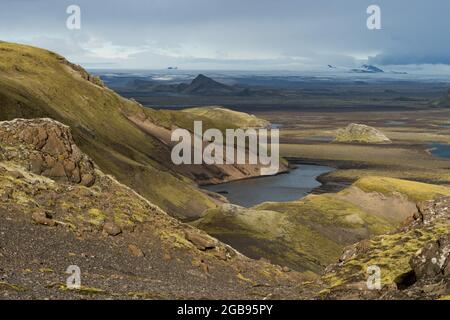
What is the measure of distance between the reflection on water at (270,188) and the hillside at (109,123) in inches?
200

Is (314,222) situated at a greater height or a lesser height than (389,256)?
lesser

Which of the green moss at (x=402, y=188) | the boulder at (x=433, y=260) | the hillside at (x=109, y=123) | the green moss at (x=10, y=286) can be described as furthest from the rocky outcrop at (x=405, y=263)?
the green moss at (x=402, y=188)

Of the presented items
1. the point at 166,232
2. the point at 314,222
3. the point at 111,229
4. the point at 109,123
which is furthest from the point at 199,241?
the point at 109,123

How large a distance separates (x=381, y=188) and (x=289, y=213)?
23.4 m

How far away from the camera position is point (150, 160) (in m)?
120

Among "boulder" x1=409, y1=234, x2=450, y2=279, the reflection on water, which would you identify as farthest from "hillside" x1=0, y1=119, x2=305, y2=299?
the reflection on water

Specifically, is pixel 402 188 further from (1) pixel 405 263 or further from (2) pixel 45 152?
(2) pixel 45 152

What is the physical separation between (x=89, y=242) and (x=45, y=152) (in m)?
12.4

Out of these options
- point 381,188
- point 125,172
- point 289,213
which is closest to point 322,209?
point 289,213

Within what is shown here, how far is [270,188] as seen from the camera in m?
136

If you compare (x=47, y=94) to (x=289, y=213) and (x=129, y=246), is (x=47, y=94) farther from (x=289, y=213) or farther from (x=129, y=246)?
(x=129, y=246)

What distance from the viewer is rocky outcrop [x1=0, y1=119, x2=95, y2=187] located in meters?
43.8

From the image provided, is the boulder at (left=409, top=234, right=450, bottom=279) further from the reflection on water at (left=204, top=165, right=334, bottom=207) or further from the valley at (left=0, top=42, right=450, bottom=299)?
the reflection on water at (left=204, top=165, right=334, bottom=207)

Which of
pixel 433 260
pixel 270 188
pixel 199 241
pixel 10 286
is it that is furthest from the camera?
pixel 270 188
